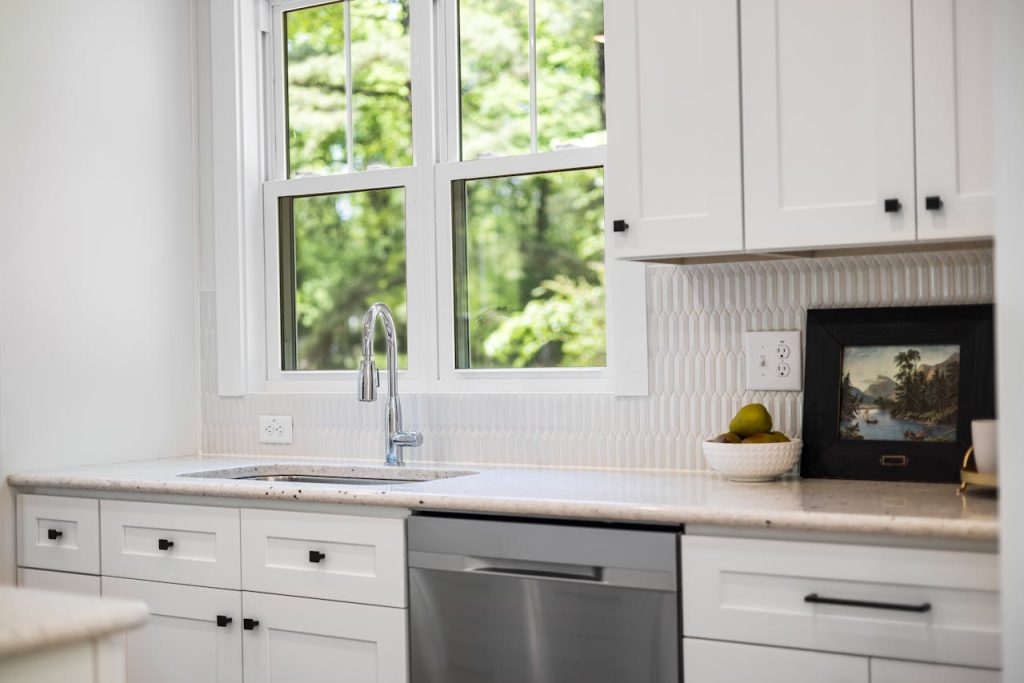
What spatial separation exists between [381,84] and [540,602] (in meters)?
1.76

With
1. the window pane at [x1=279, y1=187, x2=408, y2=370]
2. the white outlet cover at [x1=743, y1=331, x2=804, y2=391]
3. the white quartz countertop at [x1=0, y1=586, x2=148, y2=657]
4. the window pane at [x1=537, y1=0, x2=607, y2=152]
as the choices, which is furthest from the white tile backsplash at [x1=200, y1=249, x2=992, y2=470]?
the white quartz countertop at [x1=0, y1=586, x2=148, y2=657]

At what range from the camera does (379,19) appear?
327 centimetres

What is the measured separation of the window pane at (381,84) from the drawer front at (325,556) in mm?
1198

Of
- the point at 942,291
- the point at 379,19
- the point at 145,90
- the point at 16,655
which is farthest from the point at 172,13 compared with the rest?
the point at 16,655

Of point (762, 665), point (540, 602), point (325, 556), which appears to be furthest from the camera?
point (325, 556)

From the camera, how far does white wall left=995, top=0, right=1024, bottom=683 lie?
166 cm

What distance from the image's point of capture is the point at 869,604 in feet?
6.04

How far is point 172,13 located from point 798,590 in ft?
8.33

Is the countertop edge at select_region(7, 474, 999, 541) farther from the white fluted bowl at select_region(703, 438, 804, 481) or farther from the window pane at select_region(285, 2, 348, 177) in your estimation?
the window pane at select_region(285, 2, 348, 177)

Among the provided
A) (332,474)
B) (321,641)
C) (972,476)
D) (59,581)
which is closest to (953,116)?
(972,476)

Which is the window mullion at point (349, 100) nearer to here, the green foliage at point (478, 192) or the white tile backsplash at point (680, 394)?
the green foliage at point (478, 192)

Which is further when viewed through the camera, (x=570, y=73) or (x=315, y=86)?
(x=315, y=86)

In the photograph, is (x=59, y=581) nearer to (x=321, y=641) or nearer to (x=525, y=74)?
(x=321, y=641)

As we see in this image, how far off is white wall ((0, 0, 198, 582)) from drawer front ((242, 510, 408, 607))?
80 centimetres
